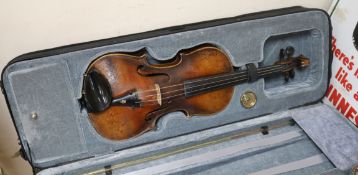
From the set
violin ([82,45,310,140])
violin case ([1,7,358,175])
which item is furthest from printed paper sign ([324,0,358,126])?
violin ([82,45,310,140])

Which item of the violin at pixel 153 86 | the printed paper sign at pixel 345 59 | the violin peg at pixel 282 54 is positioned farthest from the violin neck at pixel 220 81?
the printed paper sign at pixel 345 59

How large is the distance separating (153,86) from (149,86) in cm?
2

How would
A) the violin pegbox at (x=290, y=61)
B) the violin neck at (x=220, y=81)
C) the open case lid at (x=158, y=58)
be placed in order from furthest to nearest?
the violin pegbox at (x=290, y=61) < the violin neck at (x=220, y=81) < the open case lid at (x=158, y=58)

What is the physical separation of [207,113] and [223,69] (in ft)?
0.67

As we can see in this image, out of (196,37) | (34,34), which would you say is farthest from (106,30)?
(196,37)

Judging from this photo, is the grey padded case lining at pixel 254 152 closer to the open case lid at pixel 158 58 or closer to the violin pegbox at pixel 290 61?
the open case lid at pixel 158 58

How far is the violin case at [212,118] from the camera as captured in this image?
1242 mm

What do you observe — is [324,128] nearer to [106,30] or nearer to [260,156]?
[260,156]

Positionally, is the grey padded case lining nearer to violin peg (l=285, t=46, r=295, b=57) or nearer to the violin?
the violin

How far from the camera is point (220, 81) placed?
1368 mm

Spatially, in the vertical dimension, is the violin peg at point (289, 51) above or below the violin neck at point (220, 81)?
above

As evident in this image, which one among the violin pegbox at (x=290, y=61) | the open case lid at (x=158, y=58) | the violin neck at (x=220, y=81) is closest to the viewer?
the open case lid at (x=158, y=58)

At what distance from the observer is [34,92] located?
1.22 m

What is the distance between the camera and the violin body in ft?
4.14
